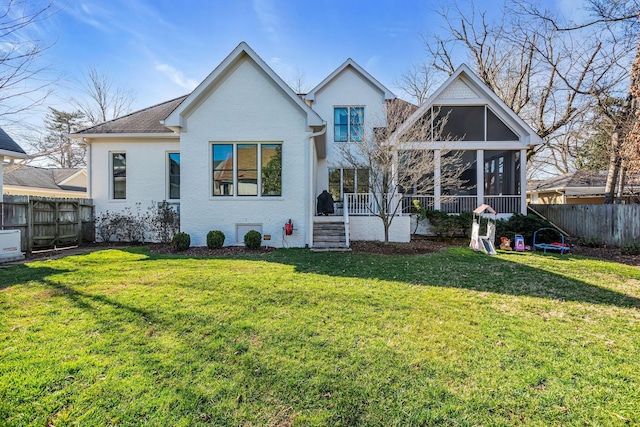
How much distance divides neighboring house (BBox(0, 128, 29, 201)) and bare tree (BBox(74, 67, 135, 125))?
56.9 ft

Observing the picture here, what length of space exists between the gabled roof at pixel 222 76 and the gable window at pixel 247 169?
1477mm

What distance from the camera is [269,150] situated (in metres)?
10.5

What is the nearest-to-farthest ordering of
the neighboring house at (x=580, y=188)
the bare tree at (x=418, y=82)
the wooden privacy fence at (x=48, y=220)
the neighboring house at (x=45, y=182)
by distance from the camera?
the wooden privacy fence at (x=48, y=220), the neighboring house at (x=45, y=182), the neighboring house at (x=580, y=188), the bare tree at (x=418, y=82)

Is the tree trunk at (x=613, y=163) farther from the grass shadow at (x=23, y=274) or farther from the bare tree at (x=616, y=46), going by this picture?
the grass shadow at (x=23, y=274)

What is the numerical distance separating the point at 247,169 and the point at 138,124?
6152 millimetres

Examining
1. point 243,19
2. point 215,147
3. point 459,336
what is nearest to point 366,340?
point 459,336

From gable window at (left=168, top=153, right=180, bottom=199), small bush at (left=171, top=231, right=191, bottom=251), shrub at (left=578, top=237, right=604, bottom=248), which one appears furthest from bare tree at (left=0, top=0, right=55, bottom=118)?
shrub at (left=578, top=237, right=604, bottom=248)

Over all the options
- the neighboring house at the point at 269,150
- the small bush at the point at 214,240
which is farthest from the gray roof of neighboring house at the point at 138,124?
the small bush at the point at 214,240

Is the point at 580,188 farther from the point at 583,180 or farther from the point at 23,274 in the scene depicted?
the point at 23,274

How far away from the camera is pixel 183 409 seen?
8.00ft

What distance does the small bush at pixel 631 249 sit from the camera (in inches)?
416

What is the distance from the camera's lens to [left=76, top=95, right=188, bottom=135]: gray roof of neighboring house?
12.2 meters

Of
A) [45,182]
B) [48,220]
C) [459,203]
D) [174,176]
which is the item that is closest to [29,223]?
[48,220]

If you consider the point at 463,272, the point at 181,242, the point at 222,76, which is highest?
the point at 222,76
